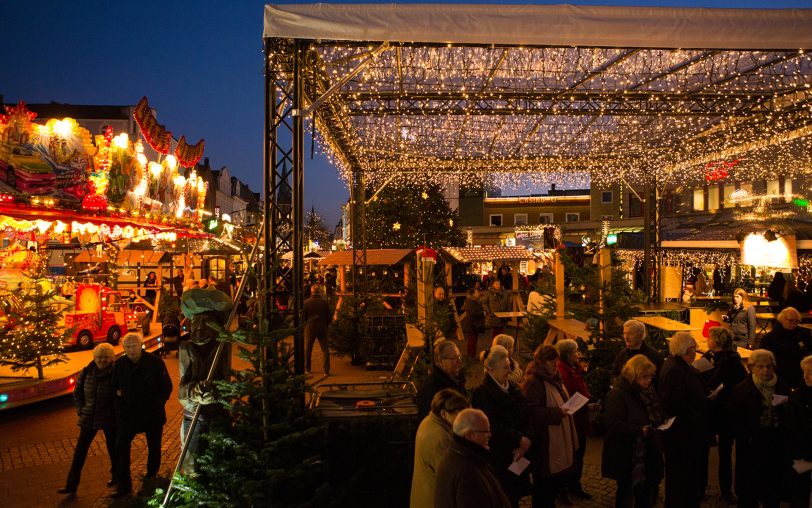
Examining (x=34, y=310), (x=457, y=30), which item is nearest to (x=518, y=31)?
(x=457, y=30)

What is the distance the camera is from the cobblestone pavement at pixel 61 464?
569 cm

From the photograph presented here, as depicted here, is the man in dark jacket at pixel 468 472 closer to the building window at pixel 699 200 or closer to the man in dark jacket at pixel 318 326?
the man in dark jacket at pixel 318 326

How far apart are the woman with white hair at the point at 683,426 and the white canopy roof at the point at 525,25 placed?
12.3 ft

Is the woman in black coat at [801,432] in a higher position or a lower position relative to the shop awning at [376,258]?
lower

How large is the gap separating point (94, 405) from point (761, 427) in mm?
6233

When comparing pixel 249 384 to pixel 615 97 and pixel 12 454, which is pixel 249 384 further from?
pixel 615 97

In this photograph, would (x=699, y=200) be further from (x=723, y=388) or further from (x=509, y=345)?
(x=509, y=345)

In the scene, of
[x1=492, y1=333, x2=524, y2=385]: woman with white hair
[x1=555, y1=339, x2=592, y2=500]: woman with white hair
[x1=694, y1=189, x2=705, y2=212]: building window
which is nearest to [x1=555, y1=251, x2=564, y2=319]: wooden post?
[x1=492, y1=333, x2=524, y2=385]: woman with white hair

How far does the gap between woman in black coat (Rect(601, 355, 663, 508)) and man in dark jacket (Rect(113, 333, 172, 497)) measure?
4.27 meters

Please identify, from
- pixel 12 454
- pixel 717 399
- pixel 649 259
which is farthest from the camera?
pixel 649 259

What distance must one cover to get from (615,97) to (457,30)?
5.43m

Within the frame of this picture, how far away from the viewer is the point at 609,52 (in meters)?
9.12

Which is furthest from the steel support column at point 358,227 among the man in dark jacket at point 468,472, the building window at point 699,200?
the building window at point 699,200

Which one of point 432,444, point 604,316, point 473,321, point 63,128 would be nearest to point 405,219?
point 473,321
